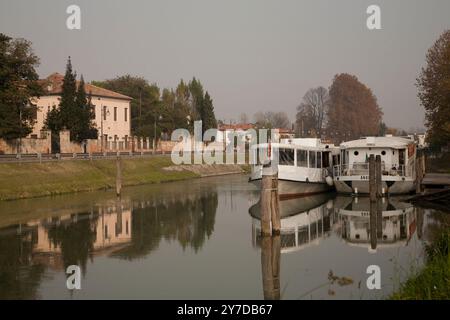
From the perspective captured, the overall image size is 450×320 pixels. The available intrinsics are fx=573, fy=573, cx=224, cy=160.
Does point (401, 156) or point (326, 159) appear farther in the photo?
point (326, 159)

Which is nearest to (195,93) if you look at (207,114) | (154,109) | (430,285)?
(207,114)

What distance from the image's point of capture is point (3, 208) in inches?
1357

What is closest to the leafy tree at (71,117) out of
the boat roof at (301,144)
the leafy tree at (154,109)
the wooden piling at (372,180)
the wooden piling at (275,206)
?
the leafy tree at (154,109)

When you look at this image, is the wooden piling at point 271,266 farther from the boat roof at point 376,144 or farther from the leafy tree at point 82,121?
the leafy tree at point 82,121

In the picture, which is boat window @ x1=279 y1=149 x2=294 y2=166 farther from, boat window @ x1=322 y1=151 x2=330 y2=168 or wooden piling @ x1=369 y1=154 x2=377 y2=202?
boat window @ x1=322 y1=151 x2=330 y2=168

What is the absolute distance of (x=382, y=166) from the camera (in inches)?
1566

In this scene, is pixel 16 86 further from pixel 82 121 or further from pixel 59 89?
pixel 59 89

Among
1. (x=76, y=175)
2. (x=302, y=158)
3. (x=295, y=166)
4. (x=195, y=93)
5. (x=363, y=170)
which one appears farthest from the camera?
(x=195, y=93)

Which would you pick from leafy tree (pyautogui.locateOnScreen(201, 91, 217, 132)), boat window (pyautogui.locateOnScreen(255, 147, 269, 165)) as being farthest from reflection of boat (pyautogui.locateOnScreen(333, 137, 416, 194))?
leafy tree (pyautogui.locateOnScreen(201, 91, 217, 132))

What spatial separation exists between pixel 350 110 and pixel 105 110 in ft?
166

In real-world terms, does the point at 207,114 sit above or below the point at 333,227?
above

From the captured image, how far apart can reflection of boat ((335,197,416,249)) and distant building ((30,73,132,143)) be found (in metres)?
51.1
